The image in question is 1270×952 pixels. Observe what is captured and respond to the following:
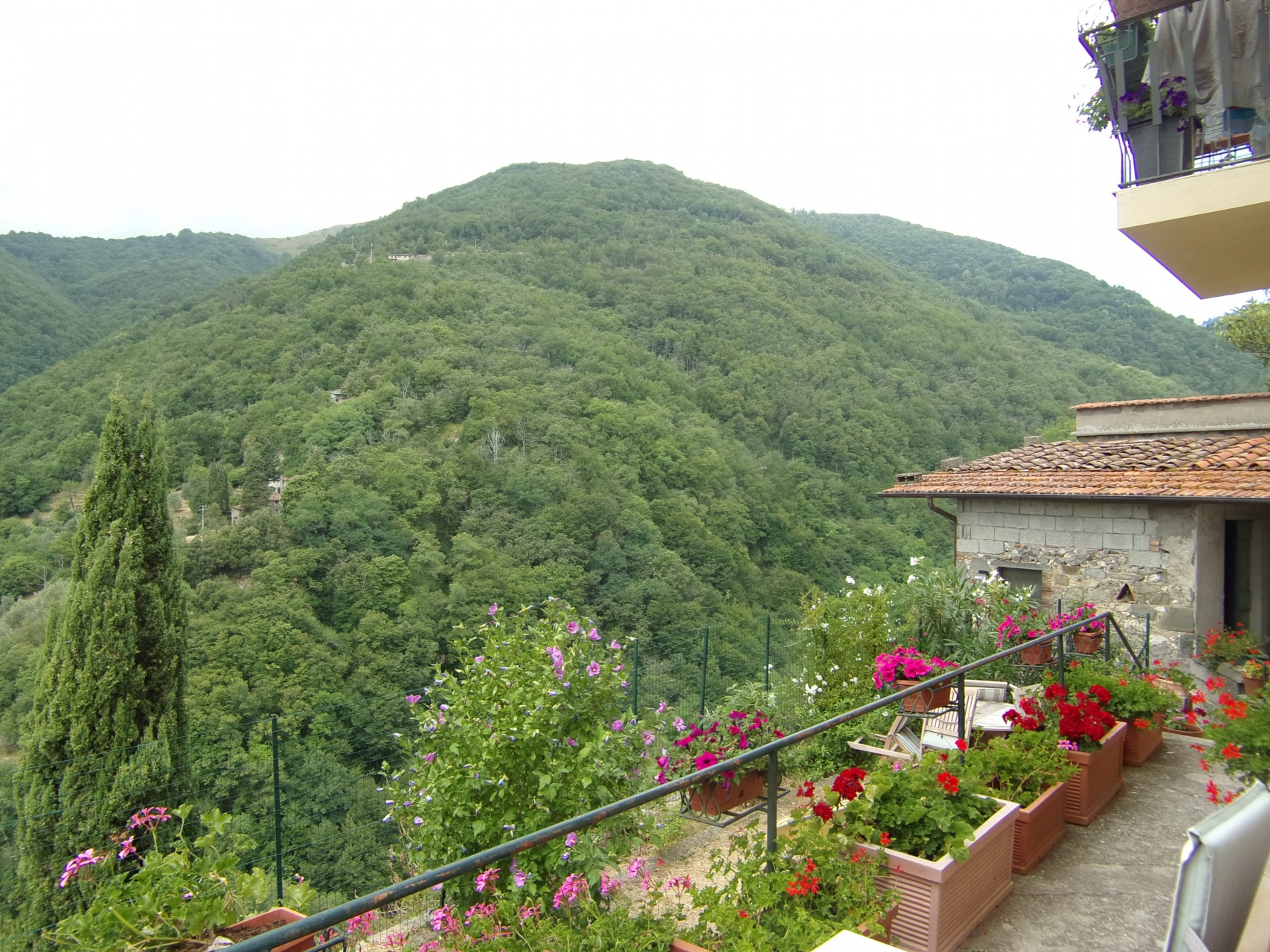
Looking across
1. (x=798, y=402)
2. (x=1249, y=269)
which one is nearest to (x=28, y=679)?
(x=1249, y=269)

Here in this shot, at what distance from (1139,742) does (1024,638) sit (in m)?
1.34

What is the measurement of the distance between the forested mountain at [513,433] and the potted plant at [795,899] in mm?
12778

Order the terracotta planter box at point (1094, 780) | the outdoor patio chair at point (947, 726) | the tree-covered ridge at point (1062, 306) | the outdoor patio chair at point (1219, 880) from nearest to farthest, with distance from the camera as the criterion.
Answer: the outdoor patio chair at point (1219, 880), the terracotta planter box at point (1094, 780), the outdoor patio chair at point (947, 726), the tree-covered ridge at point (1062, 306)

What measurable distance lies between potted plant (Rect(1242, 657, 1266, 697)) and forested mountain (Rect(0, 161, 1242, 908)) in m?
12.6

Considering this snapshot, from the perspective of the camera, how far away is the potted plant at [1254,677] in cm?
487

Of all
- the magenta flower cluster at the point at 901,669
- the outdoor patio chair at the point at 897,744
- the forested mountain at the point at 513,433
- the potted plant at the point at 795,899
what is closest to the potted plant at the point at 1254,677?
the magenta flower cluster at the point at 901,669

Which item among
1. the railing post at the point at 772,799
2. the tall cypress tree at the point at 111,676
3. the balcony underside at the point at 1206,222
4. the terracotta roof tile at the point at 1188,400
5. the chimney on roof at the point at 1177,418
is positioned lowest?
the tall cypress tree at the point at 111,676

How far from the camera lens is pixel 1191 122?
15.4 ft

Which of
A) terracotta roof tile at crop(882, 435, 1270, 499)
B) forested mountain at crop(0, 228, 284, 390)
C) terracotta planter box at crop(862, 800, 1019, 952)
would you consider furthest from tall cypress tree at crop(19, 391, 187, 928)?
forested mountain at crop(0, 228, 284, 390)

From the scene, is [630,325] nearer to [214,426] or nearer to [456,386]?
[456,386]

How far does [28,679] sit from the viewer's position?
62.2 feet

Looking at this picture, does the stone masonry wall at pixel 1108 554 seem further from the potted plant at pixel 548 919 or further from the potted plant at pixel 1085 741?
the potted plant at pixel 548 919

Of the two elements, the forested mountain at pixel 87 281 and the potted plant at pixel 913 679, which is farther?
the forested mountain at pixel 87 281

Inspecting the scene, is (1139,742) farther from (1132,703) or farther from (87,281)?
(87,281)
